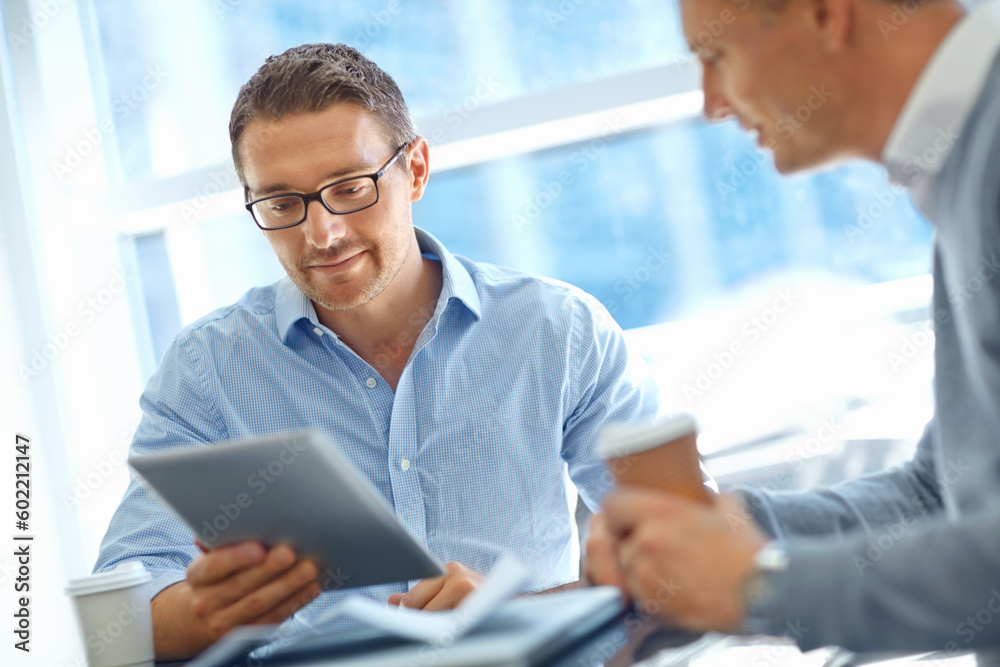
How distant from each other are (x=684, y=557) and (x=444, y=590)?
54 centimetres

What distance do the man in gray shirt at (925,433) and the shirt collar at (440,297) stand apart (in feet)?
2.66

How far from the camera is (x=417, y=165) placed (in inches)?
80.9

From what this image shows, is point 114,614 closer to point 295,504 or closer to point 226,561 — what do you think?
point 226,561

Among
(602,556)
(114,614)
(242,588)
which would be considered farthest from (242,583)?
(602,556)

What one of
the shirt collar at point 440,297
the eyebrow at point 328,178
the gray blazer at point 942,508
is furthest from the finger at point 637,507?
the eyebrow at point 328,178

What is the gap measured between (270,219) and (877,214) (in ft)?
5.36

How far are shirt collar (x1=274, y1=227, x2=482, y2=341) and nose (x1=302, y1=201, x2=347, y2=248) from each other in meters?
0.14

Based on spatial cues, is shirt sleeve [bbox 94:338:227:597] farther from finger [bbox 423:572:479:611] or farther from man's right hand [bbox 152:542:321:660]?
finger [bbox 423:572:479:611]

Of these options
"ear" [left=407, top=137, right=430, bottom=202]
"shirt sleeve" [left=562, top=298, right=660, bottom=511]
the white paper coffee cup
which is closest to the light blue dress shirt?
"shirt sleeve" [left=562, top=298, right=660, bottom=511]

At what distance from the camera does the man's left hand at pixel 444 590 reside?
1.21 metres

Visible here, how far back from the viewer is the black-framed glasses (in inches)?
70.5

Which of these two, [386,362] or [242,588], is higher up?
[386,362]

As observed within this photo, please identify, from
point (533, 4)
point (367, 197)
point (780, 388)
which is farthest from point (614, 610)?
point (533, 4)

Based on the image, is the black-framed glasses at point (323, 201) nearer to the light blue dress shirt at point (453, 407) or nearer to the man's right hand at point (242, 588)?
the light blue dress shirt at point (453, 407)
